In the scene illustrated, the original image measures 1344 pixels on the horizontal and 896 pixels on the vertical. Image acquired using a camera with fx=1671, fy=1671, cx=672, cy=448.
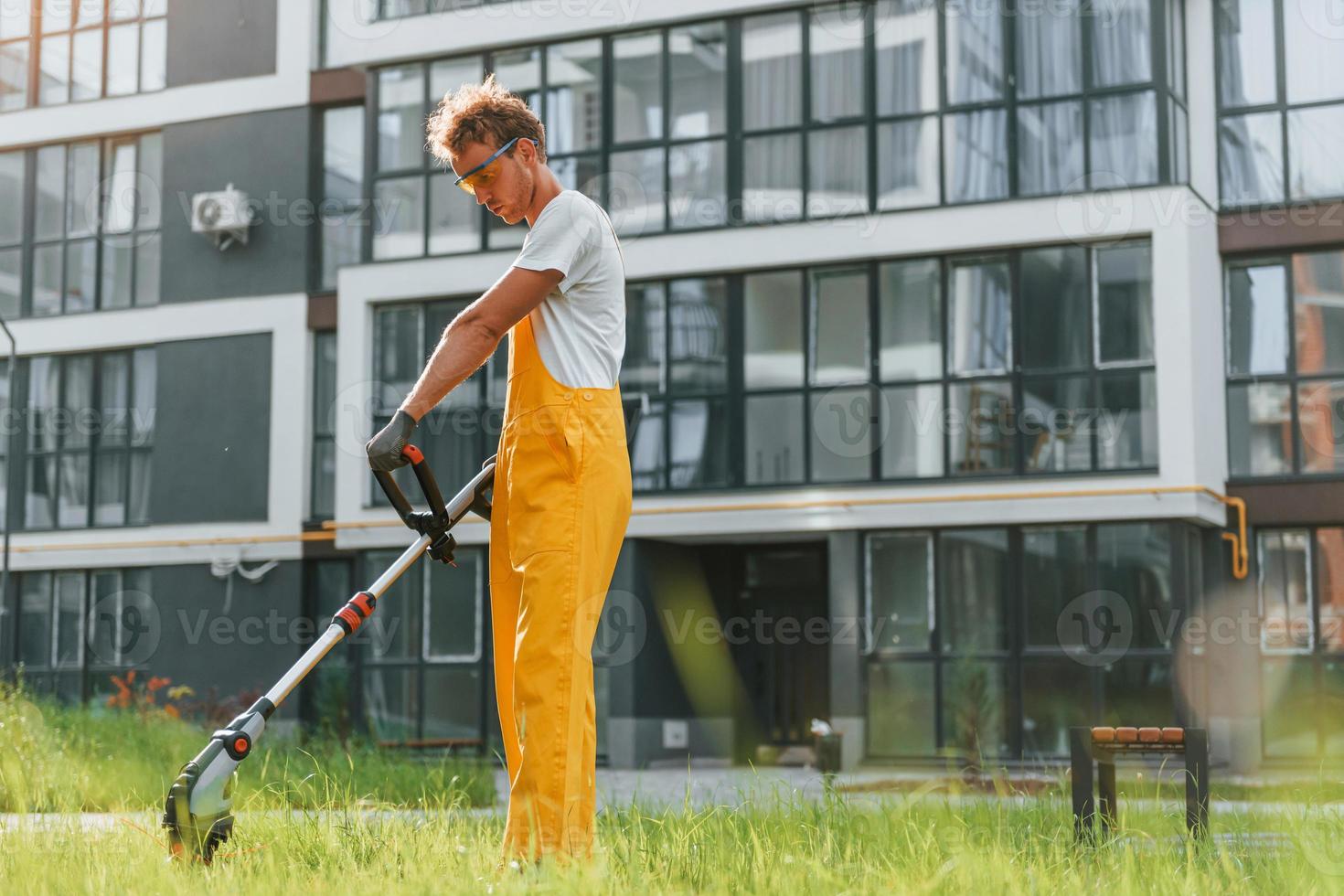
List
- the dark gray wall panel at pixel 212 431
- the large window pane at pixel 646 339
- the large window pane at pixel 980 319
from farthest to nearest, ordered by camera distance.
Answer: the dark gray wall panel at pixel 212 431, the large window pane at pixel 646 339, the large window pane at pixel 980 319

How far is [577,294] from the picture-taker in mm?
4703

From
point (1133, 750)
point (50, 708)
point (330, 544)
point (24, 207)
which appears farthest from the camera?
point (24, 207)

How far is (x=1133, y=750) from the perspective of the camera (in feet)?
19.3

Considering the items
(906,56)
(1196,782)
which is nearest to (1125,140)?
(906,56)

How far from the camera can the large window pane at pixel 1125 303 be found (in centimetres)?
1667

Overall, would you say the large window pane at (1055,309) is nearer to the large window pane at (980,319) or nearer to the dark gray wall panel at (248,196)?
the large window pane at (980,319)

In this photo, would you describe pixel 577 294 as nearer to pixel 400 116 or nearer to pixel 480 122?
pixel 480 122

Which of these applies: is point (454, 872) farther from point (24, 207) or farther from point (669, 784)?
point (24, 207)

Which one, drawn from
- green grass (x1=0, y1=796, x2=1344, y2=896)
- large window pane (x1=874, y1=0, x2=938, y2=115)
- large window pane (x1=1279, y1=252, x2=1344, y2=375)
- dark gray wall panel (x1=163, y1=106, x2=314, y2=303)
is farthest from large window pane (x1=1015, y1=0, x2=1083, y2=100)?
green grass (x1=0, y1=796, x2=1344, y2=896)

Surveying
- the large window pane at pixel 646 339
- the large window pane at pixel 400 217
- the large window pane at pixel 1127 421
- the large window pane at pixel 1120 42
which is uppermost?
the large window pane at pixel 1120 42

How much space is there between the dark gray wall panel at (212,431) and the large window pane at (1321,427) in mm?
12582

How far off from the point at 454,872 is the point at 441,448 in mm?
15438

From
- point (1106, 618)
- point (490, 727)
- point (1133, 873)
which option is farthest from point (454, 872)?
point (490, 727)

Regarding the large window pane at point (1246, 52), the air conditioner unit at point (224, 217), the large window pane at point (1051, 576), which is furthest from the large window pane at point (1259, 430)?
the air conditioner unit at point (224, 217)
